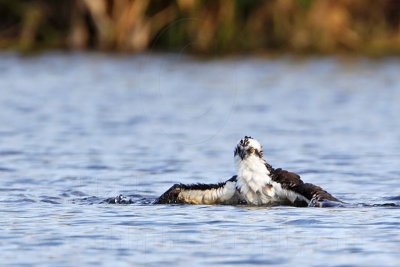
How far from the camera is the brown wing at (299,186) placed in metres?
11.6

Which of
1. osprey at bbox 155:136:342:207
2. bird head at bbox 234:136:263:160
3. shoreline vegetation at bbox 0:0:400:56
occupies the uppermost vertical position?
shoreline vegetation at bbox 0:0:400:56

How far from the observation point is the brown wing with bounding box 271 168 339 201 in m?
11.6

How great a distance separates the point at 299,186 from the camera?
11828 millimetres

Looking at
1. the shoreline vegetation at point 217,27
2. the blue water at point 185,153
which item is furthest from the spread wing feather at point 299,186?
the shoreline vegetation at point 217,27

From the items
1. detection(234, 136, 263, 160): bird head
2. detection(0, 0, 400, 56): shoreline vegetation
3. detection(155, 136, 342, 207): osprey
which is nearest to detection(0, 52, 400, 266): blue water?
detection(155, 136, 342, 207): osprey

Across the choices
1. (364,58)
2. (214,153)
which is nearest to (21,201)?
(214,153)

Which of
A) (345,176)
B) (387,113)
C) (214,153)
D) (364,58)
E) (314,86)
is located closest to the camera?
(345,176)

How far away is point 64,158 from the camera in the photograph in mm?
16438

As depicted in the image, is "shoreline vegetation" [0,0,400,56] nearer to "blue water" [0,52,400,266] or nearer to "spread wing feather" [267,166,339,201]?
"blue water" [0,52,400,266]

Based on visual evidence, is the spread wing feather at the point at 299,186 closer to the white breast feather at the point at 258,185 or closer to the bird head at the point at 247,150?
the white breast feather at the point at 258,185

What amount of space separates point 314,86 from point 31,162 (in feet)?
39.2

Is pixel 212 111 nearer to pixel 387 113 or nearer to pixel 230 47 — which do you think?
pixel 387 113

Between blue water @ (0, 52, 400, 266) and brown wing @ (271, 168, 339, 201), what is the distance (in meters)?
0.19

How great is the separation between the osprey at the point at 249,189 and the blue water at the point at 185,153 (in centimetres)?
16
